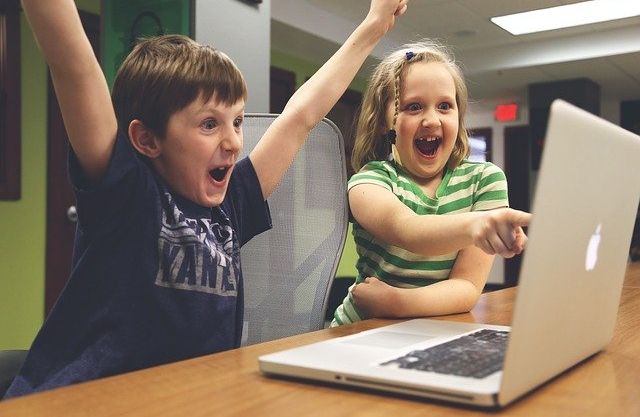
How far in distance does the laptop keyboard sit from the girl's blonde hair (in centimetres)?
68

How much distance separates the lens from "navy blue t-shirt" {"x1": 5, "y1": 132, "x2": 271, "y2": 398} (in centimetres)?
87

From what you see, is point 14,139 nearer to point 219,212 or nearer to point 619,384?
point 219,212

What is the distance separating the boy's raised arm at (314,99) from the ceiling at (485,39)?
363 cm

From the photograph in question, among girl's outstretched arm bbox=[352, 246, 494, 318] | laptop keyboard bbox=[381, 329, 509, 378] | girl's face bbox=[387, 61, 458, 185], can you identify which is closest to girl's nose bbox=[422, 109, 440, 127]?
girl's face bbox=[387, 61, 458, 185]

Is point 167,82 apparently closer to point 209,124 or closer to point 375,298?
point 209,124

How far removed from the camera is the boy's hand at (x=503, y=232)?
0.71 meters

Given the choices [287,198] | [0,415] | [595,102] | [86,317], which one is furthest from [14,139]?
[595,102]

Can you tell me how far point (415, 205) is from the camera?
125 cm

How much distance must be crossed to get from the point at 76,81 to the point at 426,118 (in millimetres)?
708

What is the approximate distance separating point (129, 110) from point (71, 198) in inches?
113

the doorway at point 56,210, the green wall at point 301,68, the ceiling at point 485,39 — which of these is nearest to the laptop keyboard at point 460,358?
the doorway at point 56,210

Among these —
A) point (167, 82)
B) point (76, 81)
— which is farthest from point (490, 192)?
point (76, 81)

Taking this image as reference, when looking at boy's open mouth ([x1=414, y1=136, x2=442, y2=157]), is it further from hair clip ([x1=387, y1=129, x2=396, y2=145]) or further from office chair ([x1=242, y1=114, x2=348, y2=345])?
office chair ([x1=242, y1=114, x2=348, y2=345])

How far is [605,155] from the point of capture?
595 millimetres
